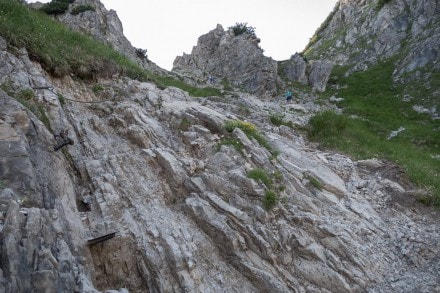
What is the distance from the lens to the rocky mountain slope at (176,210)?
8.32m

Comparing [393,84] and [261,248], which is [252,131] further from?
[393,84]

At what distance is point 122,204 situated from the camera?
35.2ft

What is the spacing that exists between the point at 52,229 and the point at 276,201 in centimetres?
741

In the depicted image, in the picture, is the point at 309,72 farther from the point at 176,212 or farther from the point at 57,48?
the point at 176,212

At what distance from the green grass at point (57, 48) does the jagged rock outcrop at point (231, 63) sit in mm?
14087

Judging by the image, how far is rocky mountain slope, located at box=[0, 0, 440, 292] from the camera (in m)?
8.32

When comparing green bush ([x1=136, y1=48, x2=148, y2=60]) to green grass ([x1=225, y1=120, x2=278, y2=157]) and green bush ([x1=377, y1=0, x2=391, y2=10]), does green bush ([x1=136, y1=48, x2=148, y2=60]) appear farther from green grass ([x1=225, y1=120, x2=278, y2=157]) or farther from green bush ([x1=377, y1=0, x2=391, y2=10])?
green bush ([x1=377, y1=0, x2=391, y2=10])

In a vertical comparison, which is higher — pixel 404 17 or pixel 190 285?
pixel 404 17

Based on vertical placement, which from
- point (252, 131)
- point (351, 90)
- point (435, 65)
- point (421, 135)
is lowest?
point (252, 131)

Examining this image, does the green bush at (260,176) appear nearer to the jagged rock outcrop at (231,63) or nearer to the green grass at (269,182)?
the green grass at (269,182)

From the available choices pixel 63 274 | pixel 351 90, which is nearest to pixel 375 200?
pixel 63 274

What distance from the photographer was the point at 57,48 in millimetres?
16703

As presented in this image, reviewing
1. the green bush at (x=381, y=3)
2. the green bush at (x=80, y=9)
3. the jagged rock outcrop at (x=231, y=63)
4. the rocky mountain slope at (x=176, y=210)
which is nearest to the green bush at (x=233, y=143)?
the rocky mountain slope at (x=176, y=210)

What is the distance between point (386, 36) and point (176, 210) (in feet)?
153
